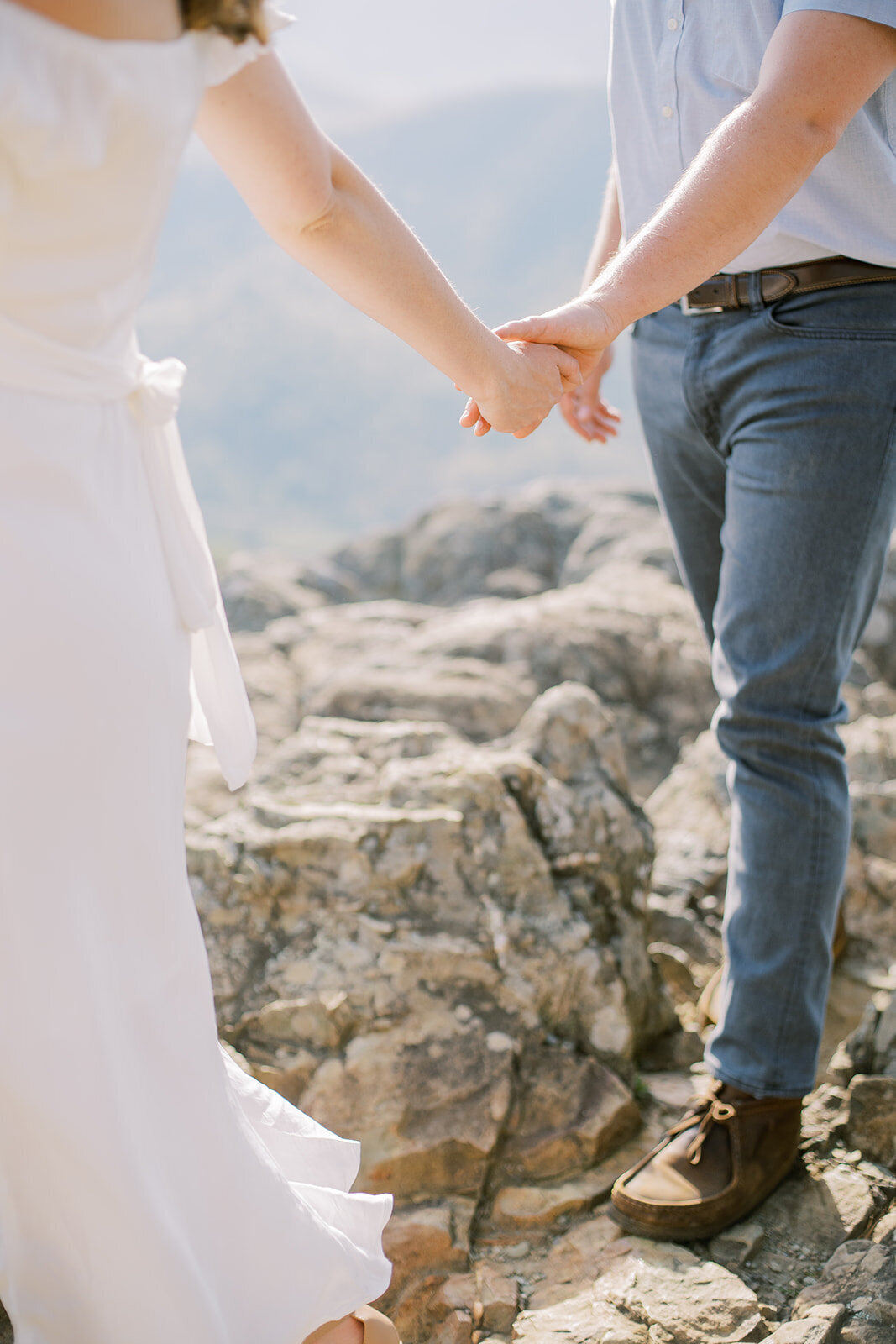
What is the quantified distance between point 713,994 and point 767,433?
1272mm

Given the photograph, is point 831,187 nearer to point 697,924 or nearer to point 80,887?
point 80,887

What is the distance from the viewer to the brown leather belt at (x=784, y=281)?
183 centimetres

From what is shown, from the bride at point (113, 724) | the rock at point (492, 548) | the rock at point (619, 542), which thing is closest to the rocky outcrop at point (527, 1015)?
the bride at point (113, 724)

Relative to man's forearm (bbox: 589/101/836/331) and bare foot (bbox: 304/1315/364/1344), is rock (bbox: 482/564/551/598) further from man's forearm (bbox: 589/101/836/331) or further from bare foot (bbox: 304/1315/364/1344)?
bare foot (bbox: 304/1315/364/1344)

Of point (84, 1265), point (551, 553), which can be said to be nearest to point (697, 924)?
point (84, 1265)

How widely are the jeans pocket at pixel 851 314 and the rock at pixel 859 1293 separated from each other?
1434 mm

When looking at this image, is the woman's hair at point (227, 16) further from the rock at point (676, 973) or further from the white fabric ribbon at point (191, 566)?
the rock at point (676, 973)

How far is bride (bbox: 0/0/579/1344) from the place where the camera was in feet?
3.53

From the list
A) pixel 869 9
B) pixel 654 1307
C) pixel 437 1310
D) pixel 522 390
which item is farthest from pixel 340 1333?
pixel 869 9

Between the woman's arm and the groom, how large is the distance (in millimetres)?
114

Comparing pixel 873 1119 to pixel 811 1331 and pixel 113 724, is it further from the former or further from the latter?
pixel 113 724

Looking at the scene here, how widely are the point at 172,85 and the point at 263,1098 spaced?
121 centimetres

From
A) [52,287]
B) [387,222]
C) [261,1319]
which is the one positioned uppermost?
[387,222]

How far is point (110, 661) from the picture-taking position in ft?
3.82
